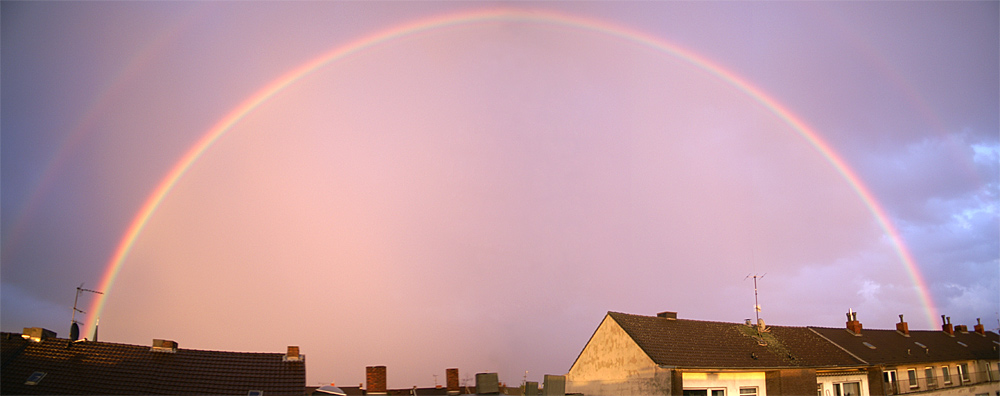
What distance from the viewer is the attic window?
2393 cm

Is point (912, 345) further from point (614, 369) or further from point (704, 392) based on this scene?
point (614, 369)

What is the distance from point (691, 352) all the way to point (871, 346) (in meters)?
20.9

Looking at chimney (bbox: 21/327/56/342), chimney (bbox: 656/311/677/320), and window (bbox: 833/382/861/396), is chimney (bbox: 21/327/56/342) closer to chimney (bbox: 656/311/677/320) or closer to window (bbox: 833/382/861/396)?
chimney (bbox: 656/311/677/320)

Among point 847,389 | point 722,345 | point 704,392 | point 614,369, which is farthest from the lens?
point 847,389

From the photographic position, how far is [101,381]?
24.9m

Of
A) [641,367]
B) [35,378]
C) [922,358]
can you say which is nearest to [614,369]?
[641,367]

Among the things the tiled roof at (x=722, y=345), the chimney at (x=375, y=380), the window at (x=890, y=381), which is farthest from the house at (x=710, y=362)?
the chimney at (x=375, y=380)

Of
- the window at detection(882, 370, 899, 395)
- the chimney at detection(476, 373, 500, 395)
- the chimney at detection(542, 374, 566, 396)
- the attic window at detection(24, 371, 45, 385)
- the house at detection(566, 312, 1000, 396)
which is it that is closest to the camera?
the attic window at detection(24, 371, 45, 385)

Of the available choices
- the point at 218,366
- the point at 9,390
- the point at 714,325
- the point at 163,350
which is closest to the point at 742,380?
the point at 714,325

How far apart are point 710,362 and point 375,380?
53.6 feet

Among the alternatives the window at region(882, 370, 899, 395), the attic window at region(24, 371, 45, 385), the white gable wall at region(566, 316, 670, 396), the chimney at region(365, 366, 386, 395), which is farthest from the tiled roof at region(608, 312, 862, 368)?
the attic window at region(24, 371, 45, 385)

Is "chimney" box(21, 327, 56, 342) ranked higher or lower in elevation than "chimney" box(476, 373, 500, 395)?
higher

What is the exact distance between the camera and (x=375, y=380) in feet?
95.8

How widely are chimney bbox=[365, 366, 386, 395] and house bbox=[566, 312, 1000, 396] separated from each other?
1170 cm
